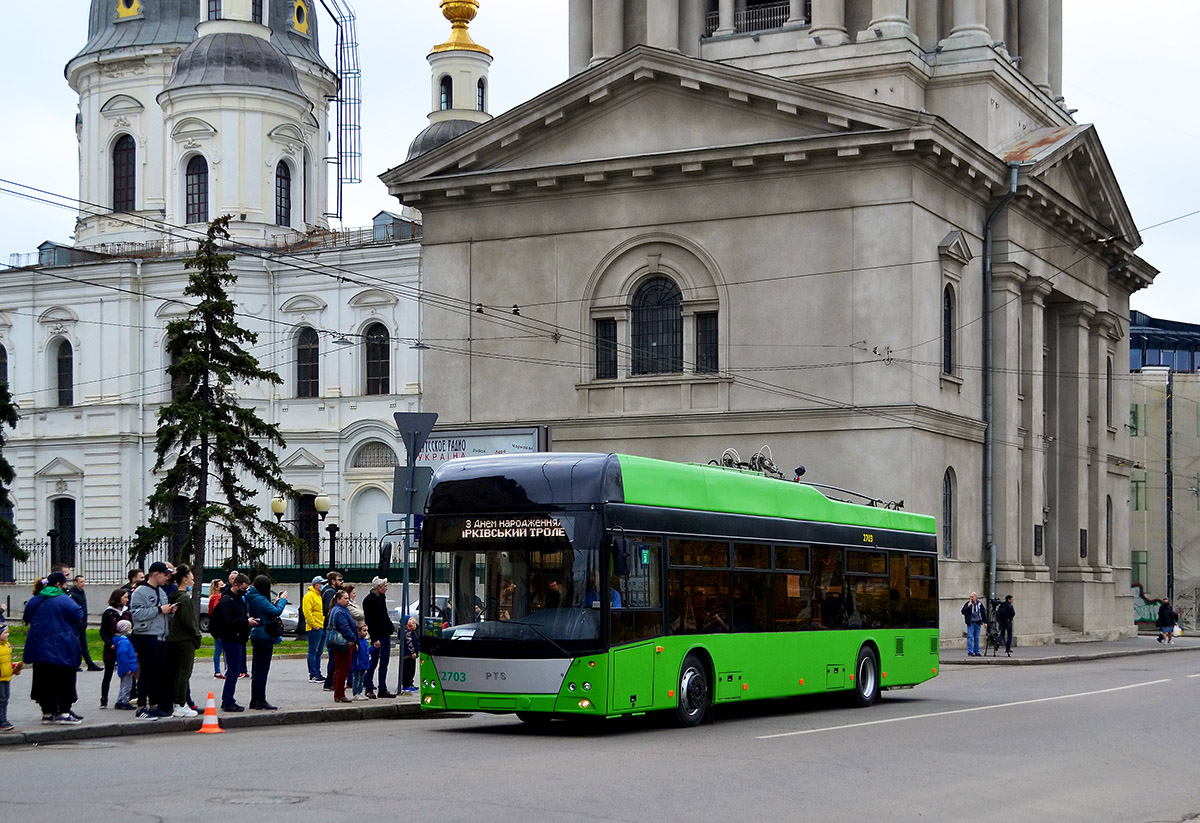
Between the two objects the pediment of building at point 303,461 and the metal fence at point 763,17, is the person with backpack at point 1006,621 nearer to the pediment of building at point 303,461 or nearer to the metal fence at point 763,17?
the metal fence at point 763,17

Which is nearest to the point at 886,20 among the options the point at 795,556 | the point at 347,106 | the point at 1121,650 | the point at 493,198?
the point at 493,198

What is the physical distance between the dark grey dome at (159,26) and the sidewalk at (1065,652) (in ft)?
164

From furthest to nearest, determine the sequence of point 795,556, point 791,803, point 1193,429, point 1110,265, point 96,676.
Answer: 1. point 1193,429
2. point 1110,265
3. point 96,676
4. point 795,556
5. point 791,803

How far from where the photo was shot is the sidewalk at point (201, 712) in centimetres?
1772

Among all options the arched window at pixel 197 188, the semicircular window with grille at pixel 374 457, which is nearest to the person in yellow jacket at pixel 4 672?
the semicircular window with grille at pixel 374 457

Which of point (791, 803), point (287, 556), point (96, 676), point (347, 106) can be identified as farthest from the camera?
point (347, 106)

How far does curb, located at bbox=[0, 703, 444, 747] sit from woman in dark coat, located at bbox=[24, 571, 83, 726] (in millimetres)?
473

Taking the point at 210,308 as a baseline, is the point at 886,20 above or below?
above

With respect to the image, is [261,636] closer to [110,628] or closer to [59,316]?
[110,628]

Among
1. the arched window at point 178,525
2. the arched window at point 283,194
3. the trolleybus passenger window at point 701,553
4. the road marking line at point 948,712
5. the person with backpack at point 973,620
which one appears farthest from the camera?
the arched window at point 283,194

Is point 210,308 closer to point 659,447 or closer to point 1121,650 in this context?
point 659,447

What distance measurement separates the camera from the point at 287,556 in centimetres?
6400

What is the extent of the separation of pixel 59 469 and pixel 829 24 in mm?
41985

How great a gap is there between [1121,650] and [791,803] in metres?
A: 33.3
